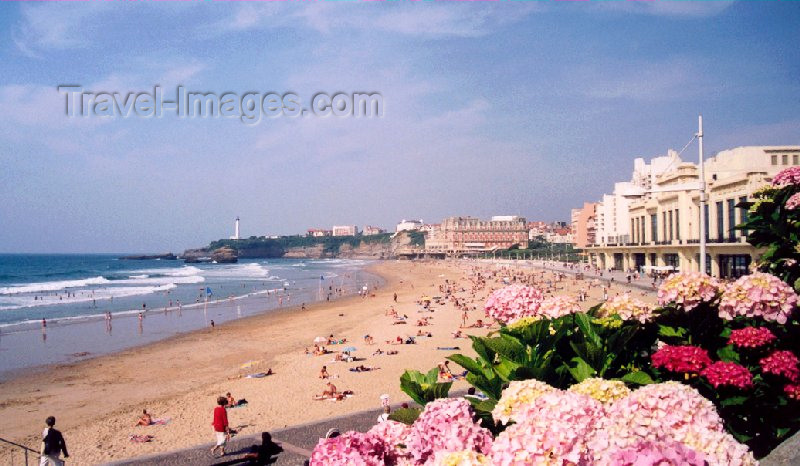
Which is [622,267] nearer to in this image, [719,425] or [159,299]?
[159,299]

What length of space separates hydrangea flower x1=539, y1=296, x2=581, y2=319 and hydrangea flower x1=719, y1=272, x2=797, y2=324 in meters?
0.94

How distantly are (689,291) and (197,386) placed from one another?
53.1 ft

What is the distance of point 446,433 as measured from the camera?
2.17m

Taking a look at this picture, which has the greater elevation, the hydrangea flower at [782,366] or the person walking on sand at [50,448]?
the hydrangea flower at [782,366]

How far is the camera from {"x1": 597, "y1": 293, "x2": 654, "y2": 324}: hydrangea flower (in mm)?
3766

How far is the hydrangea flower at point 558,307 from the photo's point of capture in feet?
12.6

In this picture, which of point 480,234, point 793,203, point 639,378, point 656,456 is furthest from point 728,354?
point 480,234

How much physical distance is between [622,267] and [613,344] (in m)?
52.6

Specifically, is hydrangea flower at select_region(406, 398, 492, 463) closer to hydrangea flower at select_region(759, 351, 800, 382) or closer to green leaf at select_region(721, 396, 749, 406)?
green leaf at select_region(721, 396, 749, 406)

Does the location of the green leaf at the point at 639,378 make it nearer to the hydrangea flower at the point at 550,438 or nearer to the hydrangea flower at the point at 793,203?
the hydrangea flower at the point at 550,438

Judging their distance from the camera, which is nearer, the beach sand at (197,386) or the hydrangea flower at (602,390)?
the hydrangea flower at (602,390)

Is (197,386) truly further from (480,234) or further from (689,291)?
(480,234)

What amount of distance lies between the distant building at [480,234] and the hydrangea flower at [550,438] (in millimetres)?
138853

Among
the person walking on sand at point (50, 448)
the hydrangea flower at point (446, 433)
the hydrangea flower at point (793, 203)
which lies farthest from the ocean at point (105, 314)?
the hydrangea flower at point (793, 203)
